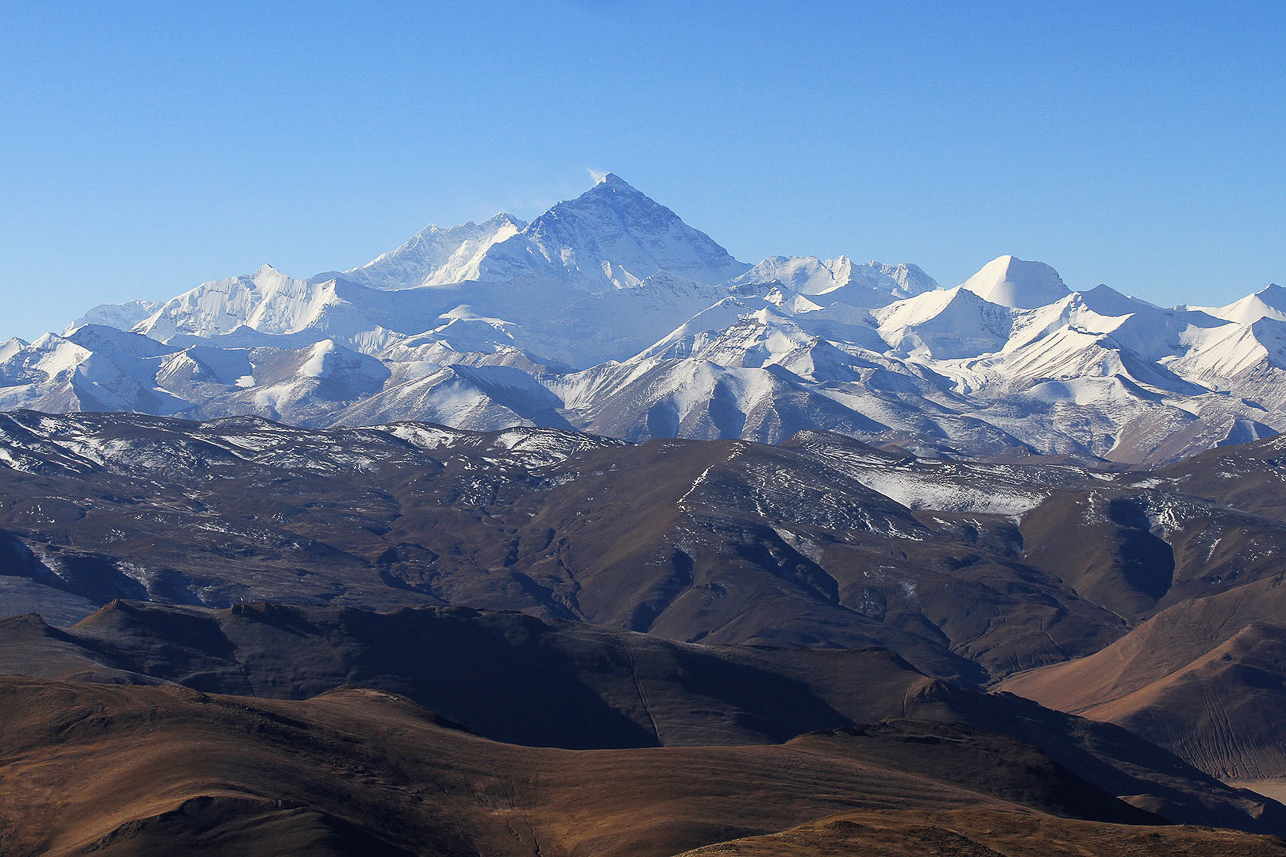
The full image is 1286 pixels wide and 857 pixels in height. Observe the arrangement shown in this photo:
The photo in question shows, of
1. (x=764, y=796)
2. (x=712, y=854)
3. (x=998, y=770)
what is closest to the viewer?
(x=712, y=854)

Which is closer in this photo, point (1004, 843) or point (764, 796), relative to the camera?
point (1004, 843)

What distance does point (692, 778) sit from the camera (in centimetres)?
12938

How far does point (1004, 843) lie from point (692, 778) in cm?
3281

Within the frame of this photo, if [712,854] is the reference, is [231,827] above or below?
below

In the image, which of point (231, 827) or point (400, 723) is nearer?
point (231, 827)

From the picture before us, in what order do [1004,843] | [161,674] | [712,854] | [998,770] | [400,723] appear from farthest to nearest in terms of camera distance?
[161,674], [998,770], [400,723], [1004,843], [712,854]

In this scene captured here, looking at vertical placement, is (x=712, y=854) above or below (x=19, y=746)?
above

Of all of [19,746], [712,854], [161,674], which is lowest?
[161,674]

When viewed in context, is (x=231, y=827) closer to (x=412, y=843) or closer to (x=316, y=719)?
(x=412, y=843)

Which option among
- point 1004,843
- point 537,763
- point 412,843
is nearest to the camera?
point 1004,843

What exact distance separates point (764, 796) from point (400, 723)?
126 feet

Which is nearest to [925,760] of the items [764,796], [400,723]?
[764,796]

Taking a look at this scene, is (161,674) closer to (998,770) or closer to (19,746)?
(19,746)

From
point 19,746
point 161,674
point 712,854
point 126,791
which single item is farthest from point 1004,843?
point 161,674
